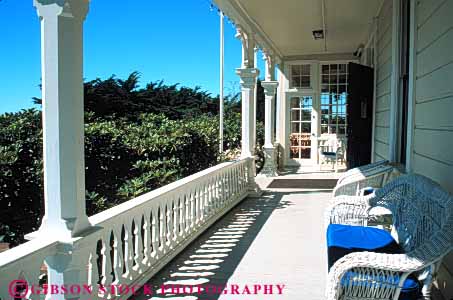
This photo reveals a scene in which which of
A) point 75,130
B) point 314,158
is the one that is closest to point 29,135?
point 75,130

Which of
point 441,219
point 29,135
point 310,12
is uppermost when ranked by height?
point 310,12

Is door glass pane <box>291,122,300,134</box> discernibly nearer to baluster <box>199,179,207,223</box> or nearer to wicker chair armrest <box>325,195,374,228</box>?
baluster <box>199,179,207,223</box>

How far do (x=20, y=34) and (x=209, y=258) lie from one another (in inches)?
608

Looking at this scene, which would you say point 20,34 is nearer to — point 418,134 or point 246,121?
point 246,121

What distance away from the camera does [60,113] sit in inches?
85.6

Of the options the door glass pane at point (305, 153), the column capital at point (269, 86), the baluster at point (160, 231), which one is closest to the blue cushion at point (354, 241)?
the baluster at point (160, 231)

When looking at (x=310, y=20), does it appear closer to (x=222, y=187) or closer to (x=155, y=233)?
(x=222, y=187)

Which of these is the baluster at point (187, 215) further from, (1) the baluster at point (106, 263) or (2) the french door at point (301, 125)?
(2) the french door at point (301, 125)

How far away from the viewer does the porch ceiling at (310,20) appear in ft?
20.4

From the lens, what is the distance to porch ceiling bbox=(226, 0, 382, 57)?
20.4ft

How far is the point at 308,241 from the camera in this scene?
4.31m

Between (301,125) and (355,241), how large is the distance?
8.74 meters

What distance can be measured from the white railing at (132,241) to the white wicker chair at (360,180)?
1.52 m

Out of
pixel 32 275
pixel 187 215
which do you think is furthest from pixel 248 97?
pixel 32 275
